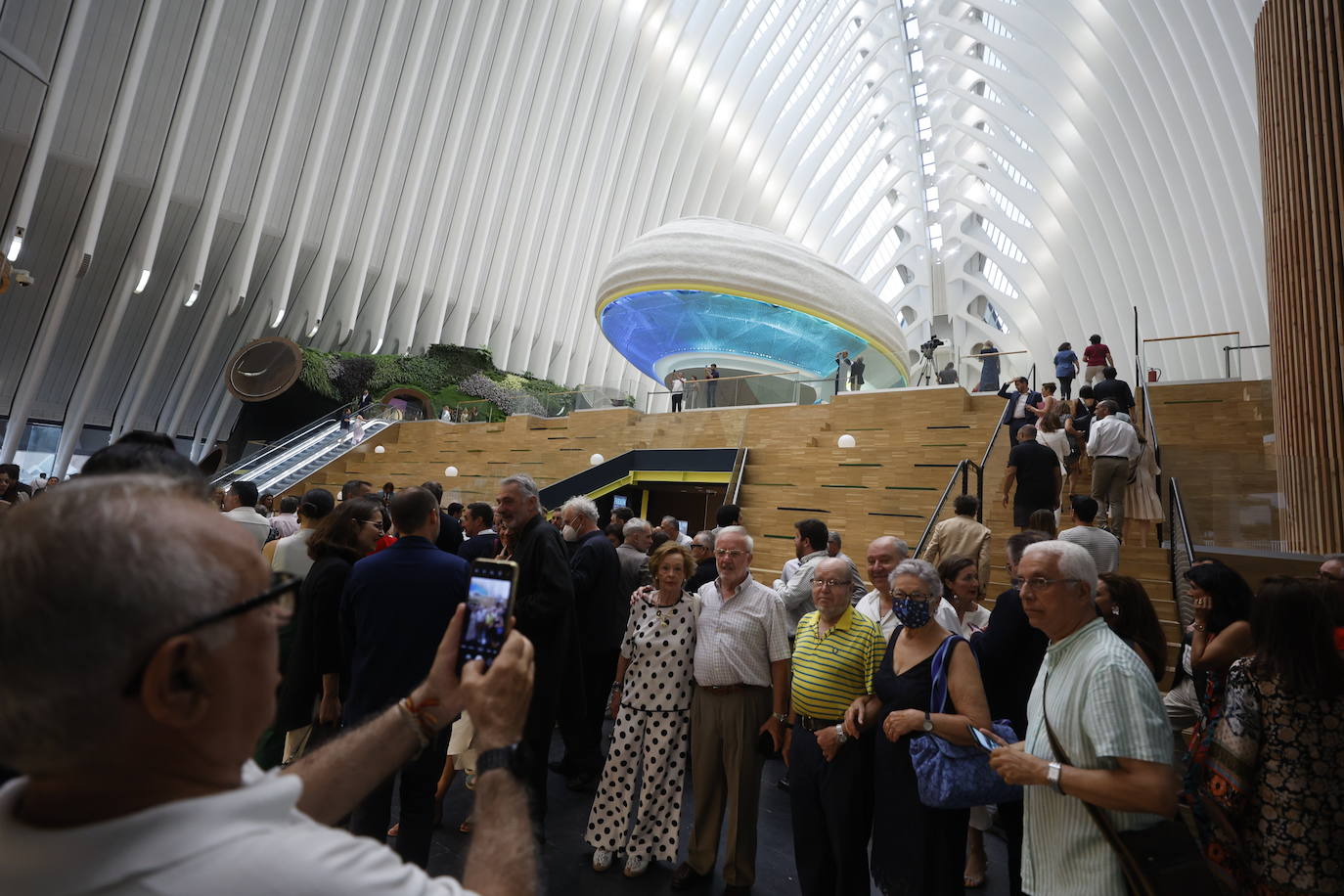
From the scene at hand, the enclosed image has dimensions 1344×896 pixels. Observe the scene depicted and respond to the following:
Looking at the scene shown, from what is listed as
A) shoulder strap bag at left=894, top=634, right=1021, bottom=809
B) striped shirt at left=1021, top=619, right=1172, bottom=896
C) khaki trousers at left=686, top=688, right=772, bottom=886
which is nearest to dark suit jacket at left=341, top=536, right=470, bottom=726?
khaki trousers at left=686, top=688, right=772, bottom=886

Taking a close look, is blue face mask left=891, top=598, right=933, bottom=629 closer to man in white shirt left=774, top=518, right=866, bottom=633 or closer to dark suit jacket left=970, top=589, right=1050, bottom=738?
dark suit jacket left=970, top=589, right=1050, bottom=738

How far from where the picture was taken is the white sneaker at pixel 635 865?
3893 mm

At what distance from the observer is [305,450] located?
19.5 m

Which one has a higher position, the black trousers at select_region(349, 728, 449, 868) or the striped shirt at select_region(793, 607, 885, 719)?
the striped shirt at select_region(793, 607, 885, 719)

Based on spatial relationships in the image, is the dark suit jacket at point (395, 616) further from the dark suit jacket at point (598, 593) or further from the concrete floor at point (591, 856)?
the dark suit jacket at point (598, 593)

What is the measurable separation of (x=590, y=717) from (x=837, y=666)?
7.96 ft

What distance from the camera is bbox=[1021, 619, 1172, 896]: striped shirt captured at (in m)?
2.25

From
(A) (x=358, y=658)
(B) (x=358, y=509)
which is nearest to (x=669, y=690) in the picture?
(A) (x=358, y=658)

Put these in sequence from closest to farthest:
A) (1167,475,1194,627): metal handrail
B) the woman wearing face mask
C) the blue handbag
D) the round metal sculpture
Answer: the blue handbag, the woman wearing face mask, (1167,475,1194,627): metal handrail, the round metal sculpture

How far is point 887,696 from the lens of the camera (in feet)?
10.4

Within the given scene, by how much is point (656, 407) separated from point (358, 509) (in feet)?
45.6

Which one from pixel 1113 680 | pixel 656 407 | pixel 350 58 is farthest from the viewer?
pixel 350 58

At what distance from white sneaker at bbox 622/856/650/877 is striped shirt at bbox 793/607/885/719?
3.77 feet

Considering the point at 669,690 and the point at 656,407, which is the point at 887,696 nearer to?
the point at 669,690
